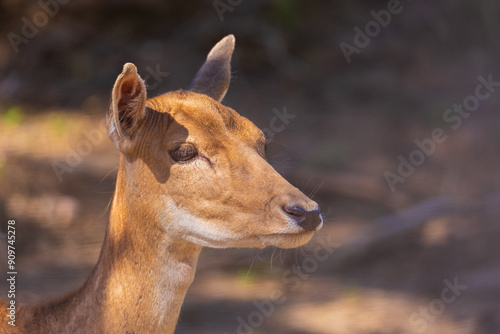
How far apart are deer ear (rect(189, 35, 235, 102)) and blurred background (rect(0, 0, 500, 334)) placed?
10.0 feet

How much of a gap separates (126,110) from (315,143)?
703 centimetres

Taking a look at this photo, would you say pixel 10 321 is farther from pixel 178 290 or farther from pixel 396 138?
pixel 396 138

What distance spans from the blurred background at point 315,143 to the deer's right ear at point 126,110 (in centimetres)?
370

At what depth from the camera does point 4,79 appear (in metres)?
9.57

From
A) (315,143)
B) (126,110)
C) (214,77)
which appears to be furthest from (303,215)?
(315,143)

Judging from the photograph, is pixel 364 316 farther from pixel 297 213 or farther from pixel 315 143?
pixel 297 213

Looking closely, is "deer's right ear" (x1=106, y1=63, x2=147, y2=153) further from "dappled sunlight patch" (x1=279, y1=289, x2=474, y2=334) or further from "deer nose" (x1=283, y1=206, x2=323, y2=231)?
"dappled sunlight patch" (x1=279, y1=289, x2=474, y2=334)

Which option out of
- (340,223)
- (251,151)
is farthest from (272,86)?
(251,151)

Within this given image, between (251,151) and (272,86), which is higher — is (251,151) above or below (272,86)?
above

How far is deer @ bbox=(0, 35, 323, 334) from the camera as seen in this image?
3.23m

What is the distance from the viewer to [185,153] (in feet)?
10.8

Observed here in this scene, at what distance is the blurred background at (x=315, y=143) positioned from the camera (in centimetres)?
795

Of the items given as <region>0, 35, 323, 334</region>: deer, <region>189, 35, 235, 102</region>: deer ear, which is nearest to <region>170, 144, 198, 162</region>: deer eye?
<region>0, 35, 323, 334</region>: deer

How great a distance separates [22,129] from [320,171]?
4.26 m
